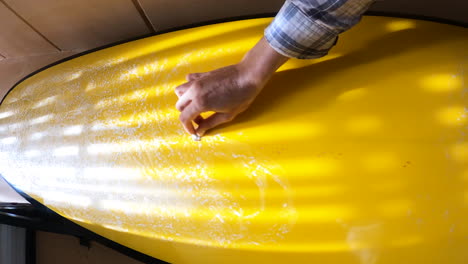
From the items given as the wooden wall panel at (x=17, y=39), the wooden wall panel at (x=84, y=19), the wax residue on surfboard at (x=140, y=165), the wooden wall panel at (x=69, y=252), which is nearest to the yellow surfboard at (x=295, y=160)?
the wax residue on surfboard at (x=140, y=165)

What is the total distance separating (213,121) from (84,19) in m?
0.95

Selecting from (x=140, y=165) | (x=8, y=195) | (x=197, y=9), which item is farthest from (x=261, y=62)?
(x=8, y=195)

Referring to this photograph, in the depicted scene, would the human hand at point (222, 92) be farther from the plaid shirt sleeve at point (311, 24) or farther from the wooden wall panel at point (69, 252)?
the wooden wall panel at point (69, 252)

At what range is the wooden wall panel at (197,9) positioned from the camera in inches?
47.0

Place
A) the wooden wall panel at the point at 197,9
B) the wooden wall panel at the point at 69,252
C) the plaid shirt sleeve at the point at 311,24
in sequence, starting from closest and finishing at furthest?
1. the plaid shirt sleeve at the point at 311,24
2. the wooden wall panel at the point at 197,9
3. the wooden wall panel at the point at 69,252

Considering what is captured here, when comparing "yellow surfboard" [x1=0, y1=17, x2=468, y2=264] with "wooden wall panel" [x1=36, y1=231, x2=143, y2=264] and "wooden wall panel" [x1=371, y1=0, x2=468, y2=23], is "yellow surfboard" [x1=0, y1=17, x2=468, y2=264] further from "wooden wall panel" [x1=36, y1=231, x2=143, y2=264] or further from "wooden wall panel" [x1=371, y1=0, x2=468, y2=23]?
"wooden wall panel" [x1=36, y1=231, x2=143, y2=264]

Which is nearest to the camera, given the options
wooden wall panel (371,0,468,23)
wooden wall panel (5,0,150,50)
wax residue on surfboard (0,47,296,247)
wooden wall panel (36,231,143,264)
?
wax residue on surfboard (0,47,296,247)

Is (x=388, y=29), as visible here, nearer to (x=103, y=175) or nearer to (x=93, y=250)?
(x=103, y=175)

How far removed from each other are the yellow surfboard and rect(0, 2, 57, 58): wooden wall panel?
29.8 inches

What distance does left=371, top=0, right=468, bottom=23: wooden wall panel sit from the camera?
1.04m

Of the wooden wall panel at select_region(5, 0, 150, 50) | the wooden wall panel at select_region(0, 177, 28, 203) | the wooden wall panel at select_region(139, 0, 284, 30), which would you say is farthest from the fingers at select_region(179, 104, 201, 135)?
the wooden wall panel at select_region(0, 177, 28, 203)

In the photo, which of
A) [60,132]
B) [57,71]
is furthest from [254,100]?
[57,71]

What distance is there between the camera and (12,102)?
143 cm

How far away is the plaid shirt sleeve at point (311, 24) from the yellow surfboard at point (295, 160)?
0.22 m
